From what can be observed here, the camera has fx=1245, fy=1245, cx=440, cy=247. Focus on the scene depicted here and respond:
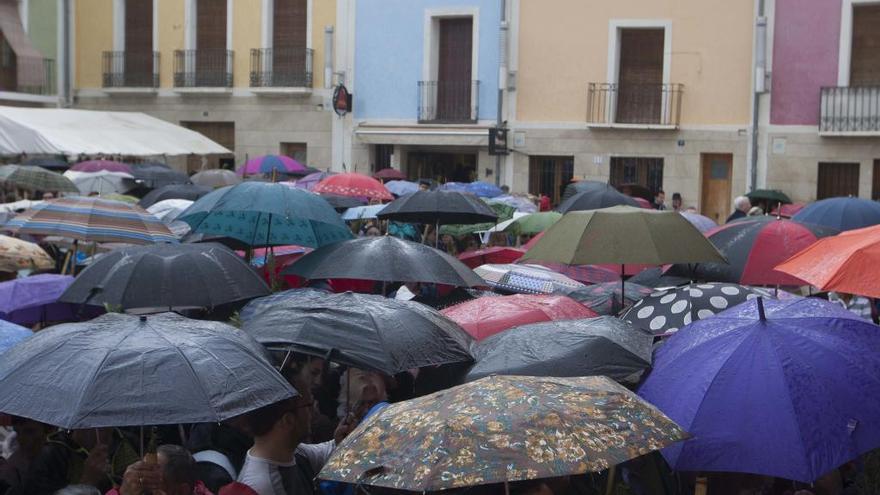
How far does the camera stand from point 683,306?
6910mm

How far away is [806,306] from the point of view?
5.73m

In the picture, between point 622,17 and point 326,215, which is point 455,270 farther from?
point 622,17

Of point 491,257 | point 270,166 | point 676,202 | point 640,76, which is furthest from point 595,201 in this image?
point 640,76

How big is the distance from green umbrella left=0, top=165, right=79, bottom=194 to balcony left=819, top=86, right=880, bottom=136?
13.8 meters

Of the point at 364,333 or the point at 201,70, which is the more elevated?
the point at 201,70

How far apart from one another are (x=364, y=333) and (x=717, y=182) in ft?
64.4

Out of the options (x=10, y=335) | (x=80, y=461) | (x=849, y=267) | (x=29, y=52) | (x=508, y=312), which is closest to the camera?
(x=80, y=461)

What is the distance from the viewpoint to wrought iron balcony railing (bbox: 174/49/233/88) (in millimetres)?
28364

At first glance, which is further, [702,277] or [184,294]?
[702,277]

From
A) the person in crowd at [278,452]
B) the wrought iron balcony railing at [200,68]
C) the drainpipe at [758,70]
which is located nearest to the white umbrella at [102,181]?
the wrought iron balcony railing at [200,68]

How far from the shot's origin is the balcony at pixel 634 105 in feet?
79.9

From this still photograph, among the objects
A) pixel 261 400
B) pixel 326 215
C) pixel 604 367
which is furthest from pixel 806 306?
pixel 326 215

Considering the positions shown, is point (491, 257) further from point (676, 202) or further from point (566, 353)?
point (676, 202)

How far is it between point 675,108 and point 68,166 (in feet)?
37.9
